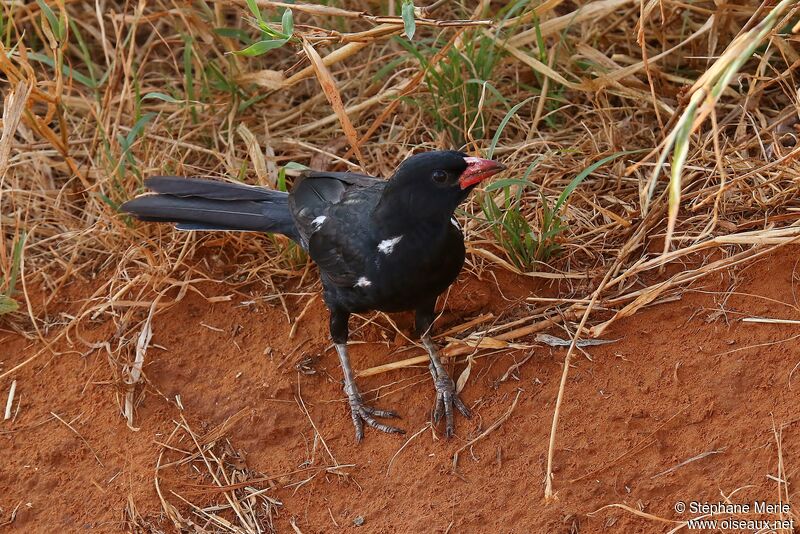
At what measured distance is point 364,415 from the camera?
11.7ft

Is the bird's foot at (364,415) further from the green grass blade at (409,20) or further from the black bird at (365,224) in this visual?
the green grass blade at (409,20)

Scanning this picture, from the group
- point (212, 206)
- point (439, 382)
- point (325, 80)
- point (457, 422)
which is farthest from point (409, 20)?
point (457, 422)

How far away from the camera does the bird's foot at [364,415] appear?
11.6 ft

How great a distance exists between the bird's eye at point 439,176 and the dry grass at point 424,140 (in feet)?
1.26

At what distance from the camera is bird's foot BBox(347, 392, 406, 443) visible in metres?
3.52

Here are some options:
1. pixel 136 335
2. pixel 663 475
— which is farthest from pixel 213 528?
pixel 663 475

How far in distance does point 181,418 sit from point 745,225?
2.42 metres

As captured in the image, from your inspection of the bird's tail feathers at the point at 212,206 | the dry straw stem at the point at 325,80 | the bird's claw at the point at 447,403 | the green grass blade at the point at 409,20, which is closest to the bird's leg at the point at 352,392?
the bird's claw at the point at 447,403

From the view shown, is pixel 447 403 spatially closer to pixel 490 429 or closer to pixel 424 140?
pixel 490 429

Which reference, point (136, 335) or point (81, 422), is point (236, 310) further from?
point (81, 422)

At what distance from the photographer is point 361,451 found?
348 cm

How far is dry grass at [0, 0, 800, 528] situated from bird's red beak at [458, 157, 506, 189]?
29 centimetres

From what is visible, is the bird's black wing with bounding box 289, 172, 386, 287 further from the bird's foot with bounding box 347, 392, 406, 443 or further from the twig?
the twig

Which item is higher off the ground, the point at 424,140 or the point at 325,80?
the point at 325,80
